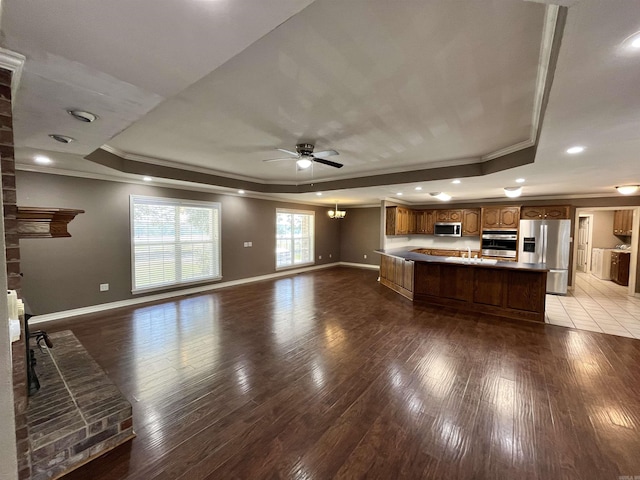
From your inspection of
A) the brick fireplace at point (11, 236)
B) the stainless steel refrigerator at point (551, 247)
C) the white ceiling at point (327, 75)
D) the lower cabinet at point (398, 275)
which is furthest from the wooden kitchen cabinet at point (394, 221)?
the brick fireplace at point (11, 236)

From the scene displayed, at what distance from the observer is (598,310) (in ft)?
16.8

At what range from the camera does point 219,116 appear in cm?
289

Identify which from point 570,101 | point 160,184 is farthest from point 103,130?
point 570,101

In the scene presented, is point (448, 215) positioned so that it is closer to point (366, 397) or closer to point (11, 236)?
point (366, 397)

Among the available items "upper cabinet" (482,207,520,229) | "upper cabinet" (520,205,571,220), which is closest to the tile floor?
"upper cabinet" (520,205,571,220)

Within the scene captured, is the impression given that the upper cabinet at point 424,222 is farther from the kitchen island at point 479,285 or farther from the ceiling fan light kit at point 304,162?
the ceiling fan light kit at point 304,162

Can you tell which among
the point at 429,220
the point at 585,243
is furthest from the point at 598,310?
the point at 585,243

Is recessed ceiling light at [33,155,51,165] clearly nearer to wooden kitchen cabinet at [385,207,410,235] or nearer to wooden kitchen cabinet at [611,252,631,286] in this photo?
wooden kitchen cabinet at [385,207,410,235]

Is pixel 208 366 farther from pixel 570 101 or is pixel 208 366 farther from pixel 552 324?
pixel 552 324

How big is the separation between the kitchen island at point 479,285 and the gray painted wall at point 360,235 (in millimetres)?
3903

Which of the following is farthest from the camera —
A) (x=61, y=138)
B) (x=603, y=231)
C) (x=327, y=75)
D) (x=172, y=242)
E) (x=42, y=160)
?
(x=603, y=231)

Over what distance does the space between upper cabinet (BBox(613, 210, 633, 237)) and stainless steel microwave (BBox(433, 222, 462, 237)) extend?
467cm

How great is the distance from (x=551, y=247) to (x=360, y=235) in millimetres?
5630

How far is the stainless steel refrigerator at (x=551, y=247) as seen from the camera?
6184 millimetres
